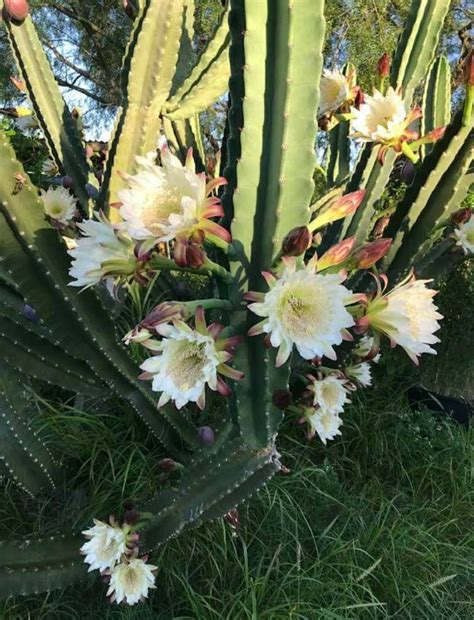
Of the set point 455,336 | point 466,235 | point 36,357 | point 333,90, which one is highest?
point 333,90

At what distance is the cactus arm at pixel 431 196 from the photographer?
1378mm

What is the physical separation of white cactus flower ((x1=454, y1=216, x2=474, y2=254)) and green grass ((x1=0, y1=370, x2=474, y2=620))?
0.76 meters

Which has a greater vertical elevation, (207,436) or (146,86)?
(146,86)

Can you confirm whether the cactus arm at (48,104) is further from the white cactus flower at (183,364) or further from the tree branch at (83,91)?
the tree branch at (83,91)

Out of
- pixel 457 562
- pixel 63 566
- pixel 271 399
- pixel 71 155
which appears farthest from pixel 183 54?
pixel 457 562

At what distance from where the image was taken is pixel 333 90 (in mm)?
1554

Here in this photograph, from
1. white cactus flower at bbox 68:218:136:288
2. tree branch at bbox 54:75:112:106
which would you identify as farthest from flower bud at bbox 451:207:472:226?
tree branch at bbox 54:75:112:106

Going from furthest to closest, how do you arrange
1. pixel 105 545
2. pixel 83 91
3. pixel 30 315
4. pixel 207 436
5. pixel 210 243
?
pixel 83 91
pixel 30 315
pixel 207 436
pixel 105 545
pixel 210 243

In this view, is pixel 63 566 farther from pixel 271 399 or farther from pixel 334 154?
pixel 334 154

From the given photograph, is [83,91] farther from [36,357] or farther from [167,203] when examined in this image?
[167,203]

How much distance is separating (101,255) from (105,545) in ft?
2.12

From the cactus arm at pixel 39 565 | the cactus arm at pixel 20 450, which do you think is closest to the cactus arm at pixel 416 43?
the cactus arm at pixel 20 450

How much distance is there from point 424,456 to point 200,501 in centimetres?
106

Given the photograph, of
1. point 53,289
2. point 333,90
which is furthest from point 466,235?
point 53,289
